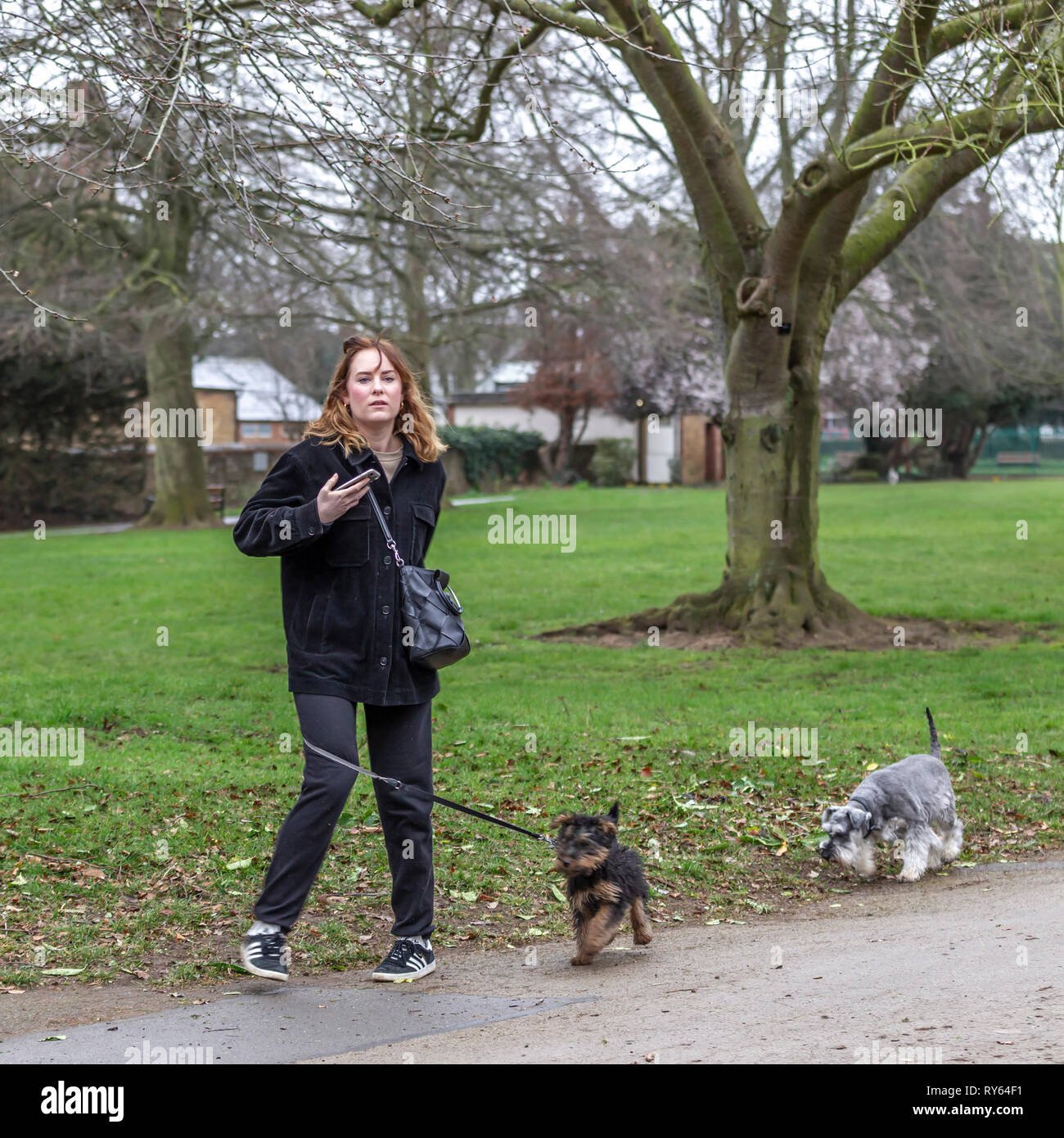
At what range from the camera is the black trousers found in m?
4.97

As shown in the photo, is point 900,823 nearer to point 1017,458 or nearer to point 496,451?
point 496,451

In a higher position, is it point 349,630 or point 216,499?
point 216,499

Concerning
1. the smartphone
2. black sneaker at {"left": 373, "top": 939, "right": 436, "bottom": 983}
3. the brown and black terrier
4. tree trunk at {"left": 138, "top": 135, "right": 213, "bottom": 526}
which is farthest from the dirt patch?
tree trunk at {"left": 138, "top": 135, "right": 213, "bottom": 526}

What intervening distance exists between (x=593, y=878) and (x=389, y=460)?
1825mm

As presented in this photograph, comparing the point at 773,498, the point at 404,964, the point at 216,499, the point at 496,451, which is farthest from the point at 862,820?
the point at 496,451

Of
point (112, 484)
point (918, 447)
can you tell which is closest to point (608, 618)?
point (112, 484)

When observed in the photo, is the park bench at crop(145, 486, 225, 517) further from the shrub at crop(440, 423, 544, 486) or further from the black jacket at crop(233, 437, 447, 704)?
the black jacket at crop(233, 437, 447, 704)

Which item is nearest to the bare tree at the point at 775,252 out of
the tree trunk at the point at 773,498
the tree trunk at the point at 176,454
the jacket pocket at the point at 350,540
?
the tree trunk at the point at 773,498

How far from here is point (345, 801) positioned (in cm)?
503

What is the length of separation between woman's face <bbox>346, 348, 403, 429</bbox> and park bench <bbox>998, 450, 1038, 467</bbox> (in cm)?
6430

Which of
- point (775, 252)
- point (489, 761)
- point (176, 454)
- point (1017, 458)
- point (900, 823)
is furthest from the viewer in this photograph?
point (1017, 458)

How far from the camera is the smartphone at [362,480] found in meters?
4.82

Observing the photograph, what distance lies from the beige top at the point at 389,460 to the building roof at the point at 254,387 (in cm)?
5291

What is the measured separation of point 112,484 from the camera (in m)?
36.1
